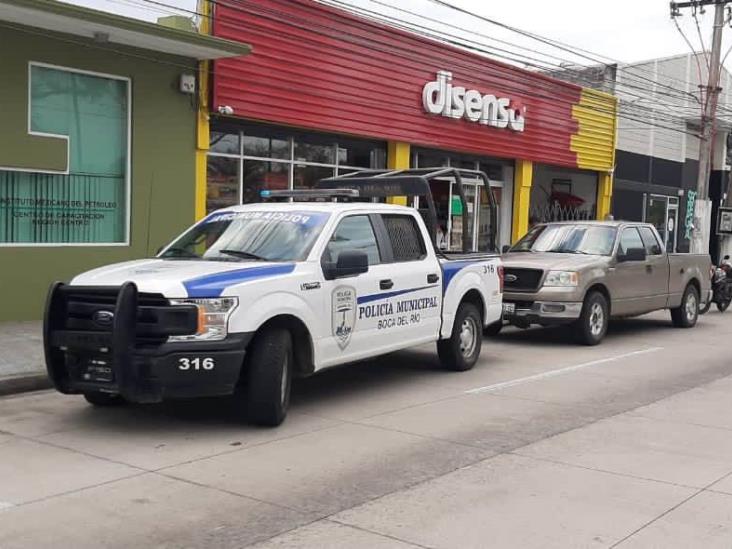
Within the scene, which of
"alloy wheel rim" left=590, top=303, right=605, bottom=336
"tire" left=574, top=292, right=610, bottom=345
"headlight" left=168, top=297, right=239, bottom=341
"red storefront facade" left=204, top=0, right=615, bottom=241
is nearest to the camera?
"headlight" left=168, top=297, right=239, bottom=341

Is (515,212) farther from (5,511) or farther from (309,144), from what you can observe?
(5,511)

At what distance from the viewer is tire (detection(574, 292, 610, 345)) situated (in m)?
12.9

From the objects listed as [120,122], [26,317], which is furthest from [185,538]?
[120,122]

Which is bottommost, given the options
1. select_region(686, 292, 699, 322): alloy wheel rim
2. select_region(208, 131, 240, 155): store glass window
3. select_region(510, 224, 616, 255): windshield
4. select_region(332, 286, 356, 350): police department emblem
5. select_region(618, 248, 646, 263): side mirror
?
select_region(686, 292, 699, 322): alloy wheel rim

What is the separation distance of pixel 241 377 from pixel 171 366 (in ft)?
2.46

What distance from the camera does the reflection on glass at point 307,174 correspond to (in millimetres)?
17203

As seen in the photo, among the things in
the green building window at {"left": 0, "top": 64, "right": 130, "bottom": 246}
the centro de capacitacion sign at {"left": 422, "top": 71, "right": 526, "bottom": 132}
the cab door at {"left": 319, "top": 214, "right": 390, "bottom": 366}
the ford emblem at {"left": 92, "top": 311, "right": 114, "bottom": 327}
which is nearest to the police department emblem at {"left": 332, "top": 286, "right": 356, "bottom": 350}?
the cab door at {"left": 319, "top": 214, "right": 390, "bottom": 366}

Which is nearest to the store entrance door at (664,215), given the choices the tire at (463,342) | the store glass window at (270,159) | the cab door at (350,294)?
the store glass window at (270,159)

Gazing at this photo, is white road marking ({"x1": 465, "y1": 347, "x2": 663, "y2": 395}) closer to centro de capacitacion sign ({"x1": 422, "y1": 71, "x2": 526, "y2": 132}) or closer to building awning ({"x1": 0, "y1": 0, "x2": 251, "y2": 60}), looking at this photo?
building awning ({"x1": 0, "y1": 0, "x2": 251, "y2": 60})

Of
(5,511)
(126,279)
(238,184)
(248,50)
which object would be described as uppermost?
(248,50)

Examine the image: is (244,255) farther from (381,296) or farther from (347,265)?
(381,296)

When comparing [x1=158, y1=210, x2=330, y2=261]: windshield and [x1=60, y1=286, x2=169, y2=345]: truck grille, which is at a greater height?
[x1=158, y1=210, x2=330, y2=261]: windshield

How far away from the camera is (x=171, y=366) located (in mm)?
6668

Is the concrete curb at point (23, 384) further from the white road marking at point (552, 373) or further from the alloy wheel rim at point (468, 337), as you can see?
the alloy wheel rim at point (468, 337)
